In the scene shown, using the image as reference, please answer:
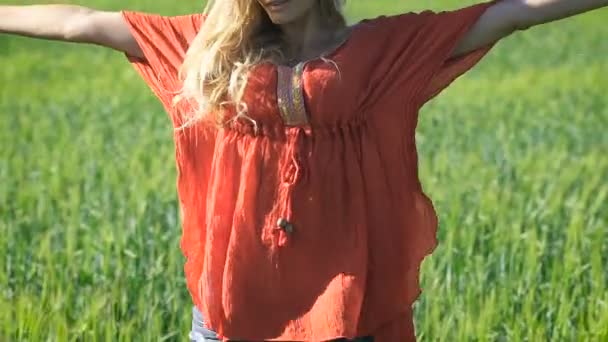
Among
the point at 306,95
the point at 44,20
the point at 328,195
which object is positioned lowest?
the point at 328,195

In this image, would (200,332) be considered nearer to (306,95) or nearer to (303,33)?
(306,95)

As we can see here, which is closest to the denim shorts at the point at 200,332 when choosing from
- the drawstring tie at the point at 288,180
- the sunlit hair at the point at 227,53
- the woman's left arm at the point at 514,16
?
the drawstring tie at the point at 288,180

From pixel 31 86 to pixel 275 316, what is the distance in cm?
1149

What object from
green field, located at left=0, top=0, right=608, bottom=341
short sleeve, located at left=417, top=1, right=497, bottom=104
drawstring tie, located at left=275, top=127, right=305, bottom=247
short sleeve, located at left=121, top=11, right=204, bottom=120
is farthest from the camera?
green field, located at left=0, top=0, right=608, bottom=341

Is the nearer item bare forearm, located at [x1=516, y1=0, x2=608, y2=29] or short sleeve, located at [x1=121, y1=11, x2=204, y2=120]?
bare forearm, located at [x1=516, y1=0, x2=608, y2=29]

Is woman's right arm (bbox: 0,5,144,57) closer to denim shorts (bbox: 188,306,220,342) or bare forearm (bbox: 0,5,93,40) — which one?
bare forearm (bbox: 0,5,93,40)

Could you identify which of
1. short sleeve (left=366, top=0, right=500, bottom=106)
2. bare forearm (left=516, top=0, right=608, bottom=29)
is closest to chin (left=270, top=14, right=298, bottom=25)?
short sleeve (left=366, top=0, right=500, bottom=106)

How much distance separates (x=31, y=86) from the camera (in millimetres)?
14695

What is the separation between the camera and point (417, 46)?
363 cm

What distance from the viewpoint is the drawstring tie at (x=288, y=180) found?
138 inches

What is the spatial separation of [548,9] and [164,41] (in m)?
0.95

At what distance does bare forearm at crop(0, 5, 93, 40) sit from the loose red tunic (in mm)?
501

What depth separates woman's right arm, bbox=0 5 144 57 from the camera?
3801 mm

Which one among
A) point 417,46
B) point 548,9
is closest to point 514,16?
point 548,9
